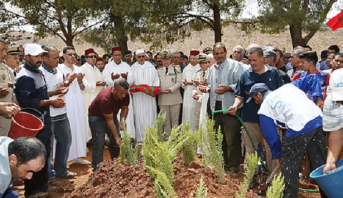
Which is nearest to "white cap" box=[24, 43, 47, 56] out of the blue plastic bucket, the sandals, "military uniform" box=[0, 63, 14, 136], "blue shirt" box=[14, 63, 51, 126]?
"blue shirt" box=[14, 63, 51, 126]

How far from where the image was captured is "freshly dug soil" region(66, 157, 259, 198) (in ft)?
11.7

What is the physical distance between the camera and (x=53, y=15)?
14664mm

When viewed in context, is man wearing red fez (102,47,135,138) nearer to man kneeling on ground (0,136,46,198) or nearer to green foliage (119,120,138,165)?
green foliage (119,120,138,165)

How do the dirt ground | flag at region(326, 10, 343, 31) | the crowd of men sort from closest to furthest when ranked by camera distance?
the dirt ground, the crowd of men, flag at region(326, 10, 343, 31)

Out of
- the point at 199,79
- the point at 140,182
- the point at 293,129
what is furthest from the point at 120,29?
the point at 293,129

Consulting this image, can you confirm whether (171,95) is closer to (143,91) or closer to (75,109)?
(143,91)

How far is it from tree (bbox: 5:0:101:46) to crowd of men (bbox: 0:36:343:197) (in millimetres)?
6690

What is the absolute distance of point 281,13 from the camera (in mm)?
11289

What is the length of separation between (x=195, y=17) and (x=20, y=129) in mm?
10840

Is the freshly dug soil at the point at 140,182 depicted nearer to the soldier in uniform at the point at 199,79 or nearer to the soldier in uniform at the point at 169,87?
the soldier in uniform at the point at 199,79

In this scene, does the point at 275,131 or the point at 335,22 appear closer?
the point at 275,131

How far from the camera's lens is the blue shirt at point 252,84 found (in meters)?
4.91

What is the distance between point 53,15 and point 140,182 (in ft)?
40.9

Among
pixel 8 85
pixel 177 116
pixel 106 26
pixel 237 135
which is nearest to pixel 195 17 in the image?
pixel 106 26
